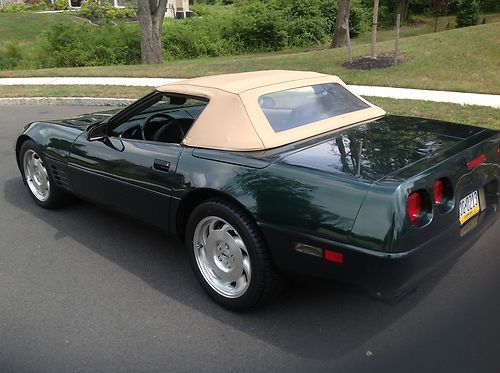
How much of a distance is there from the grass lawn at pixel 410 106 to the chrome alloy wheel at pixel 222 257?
5223mm

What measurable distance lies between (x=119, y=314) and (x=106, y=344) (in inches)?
12.2

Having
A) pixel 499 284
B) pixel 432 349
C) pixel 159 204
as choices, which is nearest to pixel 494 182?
pixel 499 284

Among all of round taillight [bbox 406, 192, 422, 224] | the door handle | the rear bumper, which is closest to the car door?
the door handle

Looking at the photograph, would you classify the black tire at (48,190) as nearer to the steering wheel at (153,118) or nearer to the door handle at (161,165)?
the steering wheel at (153,118)

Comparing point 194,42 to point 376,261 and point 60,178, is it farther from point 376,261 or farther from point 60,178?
point 376,261

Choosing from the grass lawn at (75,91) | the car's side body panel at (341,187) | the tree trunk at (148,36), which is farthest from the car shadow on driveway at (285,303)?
the tree trunk at (148,36)

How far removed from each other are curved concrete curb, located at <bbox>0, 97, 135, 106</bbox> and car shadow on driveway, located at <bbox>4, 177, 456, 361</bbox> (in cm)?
660

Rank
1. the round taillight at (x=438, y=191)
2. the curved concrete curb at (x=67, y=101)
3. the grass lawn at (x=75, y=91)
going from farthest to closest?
the grass lawn at (x=75, y=91), the curved concrete curb at (x=67, y=101), the round taillight at (x=438, y=191)

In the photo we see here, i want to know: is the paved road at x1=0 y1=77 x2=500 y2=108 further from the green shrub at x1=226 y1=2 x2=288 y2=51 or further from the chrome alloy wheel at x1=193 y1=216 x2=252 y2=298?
the green shrub at x1=226 y1=2 x2=288 y2=51

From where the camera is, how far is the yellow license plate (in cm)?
285

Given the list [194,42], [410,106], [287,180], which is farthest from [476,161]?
[194,42]

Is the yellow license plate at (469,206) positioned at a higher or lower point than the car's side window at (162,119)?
lower

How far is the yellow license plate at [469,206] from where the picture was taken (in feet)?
9.34

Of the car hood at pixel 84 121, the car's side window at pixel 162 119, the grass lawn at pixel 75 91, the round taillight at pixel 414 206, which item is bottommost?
the grass lawn at pixel 75 91
